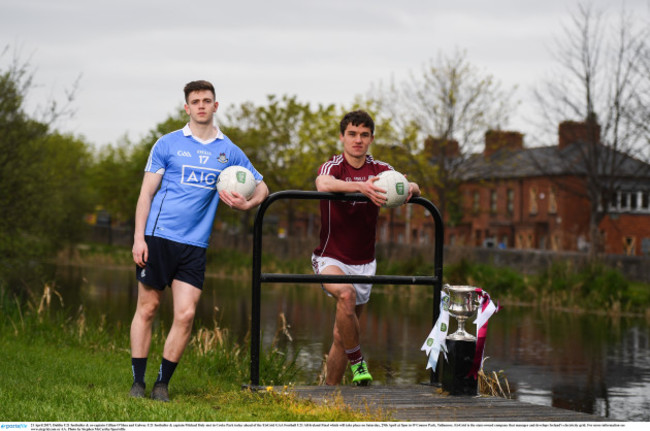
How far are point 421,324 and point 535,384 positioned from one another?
7.85 meters

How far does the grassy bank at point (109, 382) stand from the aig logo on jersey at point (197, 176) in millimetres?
1450

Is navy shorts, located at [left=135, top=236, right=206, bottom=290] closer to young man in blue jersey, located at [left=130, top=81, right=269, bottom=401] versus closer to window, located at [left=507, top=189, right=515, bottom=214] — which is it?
young man in blue jersey, located at [left=130, top=81, right=269, bottom=401]

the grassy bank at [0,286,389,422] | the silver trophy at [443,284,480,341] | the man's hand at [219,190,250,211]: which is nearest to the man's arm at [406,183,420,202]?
the silver trophy at [443,284,480,341]

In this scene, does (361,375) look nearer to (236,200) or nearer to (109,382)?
(236,200)

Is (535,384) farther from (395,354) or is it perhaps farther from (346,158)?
(346,158)

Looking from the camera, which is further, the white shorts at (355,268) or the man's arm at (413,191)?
the white shorts at (355,268)

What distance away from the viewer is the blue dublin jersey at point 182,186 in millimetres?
6621

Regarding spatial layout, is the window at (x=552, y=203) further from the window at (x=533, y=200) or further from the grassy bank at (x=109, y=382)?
the grassy bank at (x=109, y=382)

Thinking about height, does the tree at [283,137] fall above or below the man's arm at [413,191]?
above

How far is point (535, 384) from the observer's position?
13.7 metres

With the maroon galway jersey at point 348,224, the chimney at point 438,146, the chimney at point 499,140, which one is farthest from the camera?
the chimney at point 499,140

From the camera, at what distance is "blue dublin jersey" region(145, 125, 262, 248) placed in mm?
6621

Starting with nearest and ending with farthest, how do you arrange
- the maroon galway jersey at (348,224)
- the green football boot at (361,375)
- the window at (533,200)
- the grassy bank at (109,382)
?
the grassy bank at (109,382) < the green football boot at (361,375) < the maroon galway jersey at (348,224) < the window at (533,200)

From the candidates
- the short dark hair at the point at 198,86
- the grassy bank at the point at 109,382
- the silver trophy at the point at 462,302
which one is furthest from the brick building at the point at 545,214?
the short dark hair at the point at 198,86
